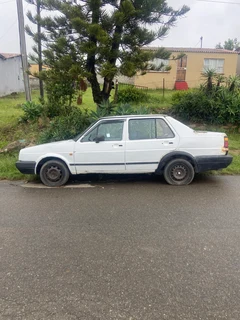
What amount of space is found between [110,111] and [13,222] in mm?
5070

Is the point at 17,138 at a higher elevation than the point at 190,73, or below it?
below

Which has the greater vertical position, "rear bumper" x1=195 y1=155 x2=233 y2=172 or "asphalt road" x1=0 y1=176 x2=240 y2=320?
"rear bumper" x1=195 y1=155 x2=233 y2=172

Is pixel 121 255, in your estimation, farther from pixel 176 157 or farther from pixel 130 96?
pixel 130 96

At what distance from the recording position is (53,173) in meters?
5.30

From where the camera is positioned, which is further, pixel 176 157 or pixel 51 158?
pixel 51 158

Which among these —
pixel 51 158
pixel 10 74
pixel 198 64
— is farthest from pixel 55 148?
pixel 10 74

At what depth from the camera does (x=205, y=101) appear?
935 centimetres

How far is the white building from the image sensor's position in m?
21.5

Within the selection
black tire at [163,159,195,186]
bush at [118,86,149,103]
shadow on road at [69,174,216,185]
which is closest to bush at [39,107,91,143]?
shadow on road at [69,174,216,185]

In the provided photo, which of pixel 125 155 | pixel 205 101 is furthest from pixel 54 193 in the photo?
pixel 205 101

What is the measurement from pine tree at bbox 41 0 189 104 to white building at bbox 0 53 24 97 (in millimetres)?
15907

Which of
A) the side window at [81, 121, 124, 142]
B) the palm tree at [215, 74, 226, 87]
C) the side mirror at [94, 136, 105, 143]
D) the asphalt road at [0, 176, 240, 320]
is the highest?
the palm tree at [215, 74, 226, 87]

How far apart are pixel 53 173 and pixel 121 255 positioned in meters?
2.90

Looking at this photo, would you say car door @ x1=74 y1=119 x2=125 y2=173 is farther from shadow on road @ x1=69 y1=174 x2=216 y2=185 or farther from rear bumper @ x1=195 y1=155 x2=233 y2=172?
rear bumper @ x1=195 y1=155 x2=233 y2=172
